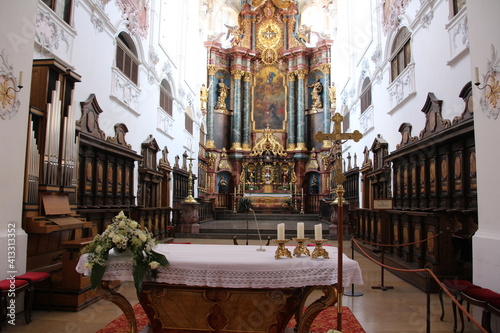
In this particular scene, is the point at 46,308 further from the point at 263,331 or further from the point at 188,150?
the point at 188,150

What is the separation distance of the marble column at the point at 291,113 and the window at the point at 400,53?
1359 cm

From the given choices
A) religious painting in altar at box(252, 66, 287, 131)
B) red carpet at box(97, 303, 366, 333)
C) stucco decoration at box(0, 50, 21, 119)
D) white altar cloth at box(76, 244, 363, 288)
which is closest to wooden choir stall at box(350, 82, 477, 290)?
red carpet at box(97, 303, 366, 333)

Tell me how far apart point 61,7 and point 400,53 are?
9344mm

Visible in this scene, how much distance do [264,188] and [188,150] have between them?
642 centimetres

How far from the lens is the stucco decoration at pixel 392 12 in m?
11.1

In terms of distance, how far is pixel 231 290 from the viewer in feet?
11.9

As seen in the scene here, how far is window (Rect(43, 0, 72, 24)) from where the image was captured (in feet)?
24.9

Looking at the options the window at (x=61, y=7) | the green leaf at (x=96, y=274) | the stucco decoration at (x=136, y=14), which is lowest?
the green leaf at (x=96, y=274)

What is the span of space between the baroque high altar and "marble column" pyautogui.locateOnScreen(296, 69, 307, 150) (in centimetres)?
7

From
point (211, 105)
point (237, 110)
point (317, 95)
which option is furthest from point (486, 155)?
point (237, 110)

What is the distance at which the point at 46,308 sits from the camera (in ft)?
16.1

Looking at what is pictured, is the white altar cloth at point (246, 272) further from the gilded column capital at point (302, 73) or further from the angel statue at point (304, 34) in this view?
the angel statue at point (304, 34)

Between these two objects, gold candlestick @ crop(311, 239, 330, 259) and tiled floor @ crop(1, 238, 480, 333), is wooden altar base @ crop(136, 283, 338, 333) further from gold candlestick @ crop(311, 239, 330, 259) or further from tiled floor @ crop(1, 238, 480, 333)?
tiled floor @ crop(1, 238, 480, 333)

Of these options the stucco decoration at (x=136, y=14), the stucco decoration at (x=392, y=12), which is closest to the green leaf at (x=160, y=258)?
the stucco decoration at (x=136, y=14)
